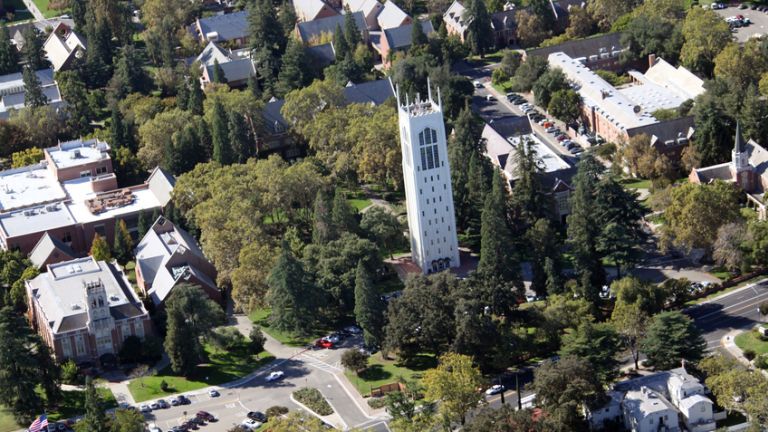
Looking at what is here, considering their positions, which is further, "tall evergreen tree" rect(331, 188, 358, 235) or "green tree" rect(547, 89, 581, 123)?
"green tree" rect(547, 89, 581, 123)

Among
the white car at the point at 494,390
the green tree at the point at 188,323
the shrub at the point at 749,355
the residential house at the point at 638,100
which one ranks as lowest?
the shrub at the point at 749,355

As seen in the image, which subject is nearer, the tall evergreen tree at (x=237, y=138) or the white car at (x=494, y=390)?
the white car at (x=494, y=390)

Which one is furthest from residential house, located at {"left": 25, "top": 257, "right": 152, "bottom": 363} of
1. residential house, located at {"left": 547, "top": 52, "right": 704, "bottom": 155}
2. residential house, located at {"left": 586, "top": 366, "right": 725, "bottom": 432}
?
residential house, located at {"left": 547, "top": 52, "right": 704, "bottom": 155}

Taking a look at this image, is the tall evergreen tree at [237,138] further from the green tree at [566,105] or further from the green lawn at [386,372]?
the green lawn at [386,372]

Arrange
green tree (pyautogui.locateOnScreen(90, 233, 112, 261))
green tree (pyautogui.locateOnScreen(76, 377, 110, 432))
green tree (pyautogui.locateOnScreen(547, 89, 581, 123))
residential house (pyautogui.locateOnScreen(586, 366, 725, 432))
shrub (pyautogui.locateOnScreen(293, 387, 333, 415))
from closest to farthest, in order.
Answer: residential house (pyautogui.locateOnScreen(586, 366, 725, 432))
green tree (pyautogui.locateOnScreen(76, 377, 110, 432))
shrub (pyautogui.locateOnScreen(293, 387, 333, 415))
green tree (pyautogui.locateOnScreen(90, 233, 112, 261))
green tree (pyautogui.locateOnScreen(547, 89, 581, 123))

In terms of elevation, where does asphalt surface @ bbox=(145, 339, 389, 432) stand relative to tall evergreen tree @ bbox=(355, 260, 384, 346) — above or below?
below

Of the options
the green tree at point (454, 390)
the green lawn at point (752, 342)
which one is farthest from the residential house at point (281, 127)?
the green tree at point (454, 390)

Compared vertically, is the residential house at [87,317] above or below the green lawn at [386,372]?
above

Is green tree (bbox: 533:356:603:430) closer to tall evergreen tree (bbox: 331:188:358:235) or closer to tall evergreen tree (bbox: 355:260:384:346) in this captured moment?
tall evergreen tree (bbox: 355:260:384:346)
